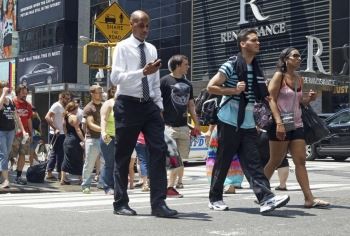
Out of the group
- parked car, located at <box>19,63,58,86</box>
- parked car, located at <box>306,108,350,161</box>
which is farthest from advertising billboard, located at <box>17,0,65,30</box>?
parked car, located at <box>306,108,350,161</box>

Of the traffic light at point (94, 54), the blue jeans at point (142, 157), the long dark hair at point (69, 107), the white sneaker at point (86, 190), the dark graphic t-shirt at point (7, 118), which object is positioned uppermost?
the traffic light at point (94, 54)

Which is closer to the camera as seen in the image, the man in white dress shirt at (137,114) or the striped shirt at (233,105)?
the man in white dress shirt at (137,114)

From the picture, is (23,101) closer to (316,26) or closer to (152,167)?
(152,167)

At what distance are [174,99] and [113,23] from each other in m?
5.55

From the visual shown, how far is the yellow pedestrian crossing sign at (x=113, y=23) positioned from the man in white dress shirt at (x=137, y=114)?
757 centimetres

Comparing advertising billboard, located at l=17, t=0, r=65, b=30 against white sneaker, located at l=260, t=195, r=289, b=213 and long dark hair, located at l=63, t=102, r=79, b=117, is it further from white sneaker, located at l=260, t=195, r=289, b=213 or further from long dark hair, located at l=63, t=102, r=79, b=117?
white sneaker, located at l=260, t=195, r=289, b=213

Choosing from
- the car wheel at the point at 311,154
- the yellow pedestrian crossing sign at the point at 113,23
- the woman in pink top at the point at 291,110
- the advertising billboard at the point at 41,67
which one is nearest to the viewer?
the woman in pink top at the point at 291,110

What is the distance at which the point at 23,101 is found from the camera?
12.1 metres

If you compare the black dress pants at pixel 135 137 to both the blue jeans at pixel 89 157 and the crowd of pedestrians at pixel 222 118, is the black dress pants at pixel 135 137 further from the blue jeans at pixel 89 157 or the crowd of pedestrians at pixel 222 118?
the blue jeans at pixel 89 157

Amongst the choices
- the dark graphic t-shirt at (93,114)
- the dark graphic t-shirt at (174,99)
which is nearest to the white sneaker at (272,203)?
the dark graphic t-shirt at (174,99)

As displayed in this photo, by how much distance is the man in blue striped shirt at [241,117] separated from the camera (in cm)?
671

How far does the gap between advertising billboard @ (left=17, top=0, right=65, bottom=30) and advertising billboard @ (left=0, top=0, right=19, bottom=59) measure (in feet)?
4.19

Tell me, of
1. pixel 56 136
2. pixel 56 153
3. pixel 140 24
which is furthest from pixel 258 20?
pixel 140 24

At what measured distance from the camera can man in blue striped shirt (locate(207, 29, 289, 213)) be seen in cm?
671
